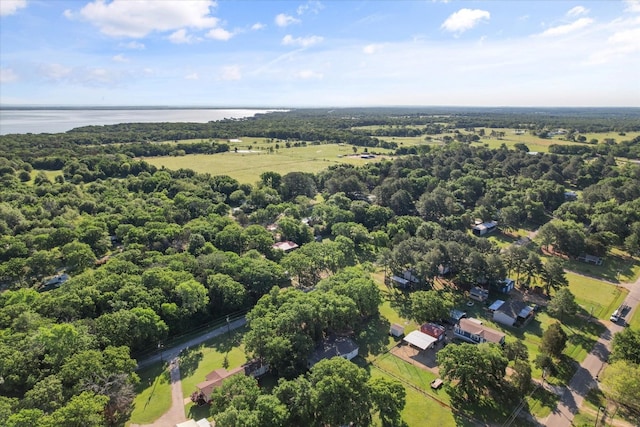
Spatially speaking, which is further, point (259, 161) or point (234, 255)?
point (259, 161)

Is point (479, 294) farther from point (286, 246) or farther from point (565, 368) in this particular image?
point (286, 246)

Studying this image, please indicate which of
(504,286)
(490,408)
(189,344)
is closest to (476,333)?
(490,408)

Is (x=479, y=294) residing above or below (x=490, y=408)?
above

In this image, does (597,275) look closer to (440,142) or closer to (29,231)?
(29,231)

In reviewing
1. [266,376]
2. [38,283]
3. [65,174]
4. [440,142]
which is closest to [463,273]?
[266,376]

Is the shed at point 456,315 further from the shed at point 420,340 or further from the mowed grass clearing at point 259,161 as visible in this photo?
the mowed grass clearing at point 259,161

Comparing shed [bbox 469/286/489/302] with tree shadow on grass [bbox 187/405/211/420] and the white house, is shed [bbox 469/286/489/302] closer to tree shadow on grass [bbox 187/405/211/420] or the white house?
the white house
